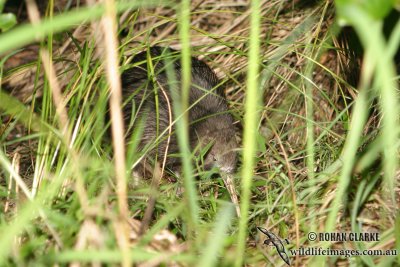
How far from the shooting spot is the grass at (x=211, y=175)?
1789 mm

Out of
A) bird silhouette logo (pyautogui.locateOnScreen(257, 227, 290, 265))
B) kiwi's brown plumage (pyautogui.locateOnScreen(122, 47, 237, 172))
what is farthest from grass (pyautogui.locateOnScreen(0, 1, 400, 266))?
kiwi's brown plumage (pyautogui.locateOnScreen(122, 47, 237, 172))

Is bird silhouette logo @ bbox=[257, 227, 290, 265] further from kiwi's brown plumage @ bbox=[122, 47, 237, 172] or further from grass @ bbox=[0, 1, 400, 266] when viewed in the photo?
kiwi's brown plumage @ bbox=[122, 47, 237, 172]

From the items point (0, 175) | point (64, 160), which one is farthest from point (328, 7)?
point (0, 175)

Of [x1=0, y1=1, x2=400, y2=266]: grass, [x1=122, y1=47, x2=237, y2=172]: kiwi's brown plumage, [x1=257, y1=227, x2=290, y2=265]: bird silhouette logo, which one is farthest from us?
[x1=122, y1=47, x2=237, y2=172]: kiwi's brown plumage

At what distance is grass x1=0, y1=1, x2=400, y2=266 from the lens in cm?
179

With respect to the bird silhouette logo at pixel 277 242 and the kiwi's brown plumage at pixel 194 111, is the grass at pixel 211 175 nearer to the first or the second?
the bird silhouette logo at pixel 277 242

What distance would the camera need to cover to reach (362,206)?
255 cm

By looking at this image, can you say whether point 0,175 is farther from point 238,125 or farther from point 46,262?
point 238,125

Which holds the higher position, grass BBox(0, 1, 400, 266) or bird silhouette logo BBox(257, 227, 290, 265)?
grass BBox(0, 1, 400, 266)

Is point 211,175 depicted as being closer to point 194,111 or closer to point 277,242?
point 194,111

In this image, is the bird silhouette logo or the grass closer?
the grass

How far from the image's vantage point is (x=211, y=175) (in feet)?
11.9

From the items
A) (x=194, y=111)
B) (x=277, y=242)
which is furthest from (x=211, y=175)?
(x=277, y=242)

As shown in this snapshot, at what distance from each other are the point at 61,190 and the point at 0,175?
84 cm
